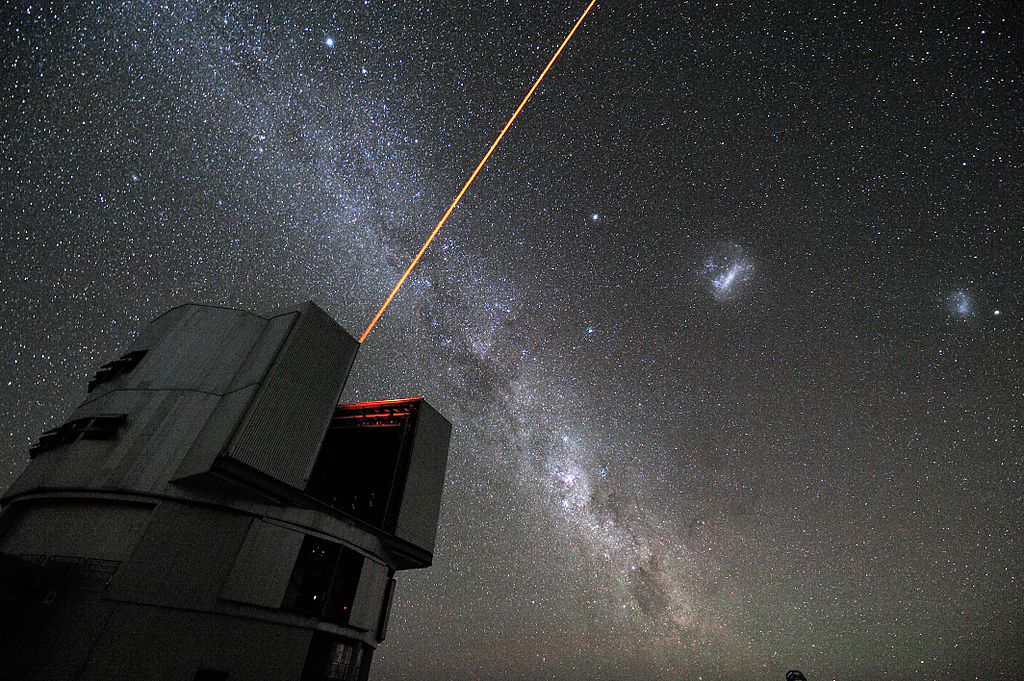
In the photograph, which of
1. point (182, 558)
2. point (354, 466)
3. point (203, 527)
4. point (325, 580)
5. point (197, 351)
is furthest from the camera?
point (354, 466)

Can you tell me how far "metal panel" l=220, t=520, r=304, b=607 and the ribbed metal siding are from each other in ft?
5.91

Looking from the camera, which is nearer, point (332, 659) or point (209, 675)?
point (209, 675)

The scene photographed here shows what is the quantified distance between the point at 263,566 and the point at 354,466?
10180mm

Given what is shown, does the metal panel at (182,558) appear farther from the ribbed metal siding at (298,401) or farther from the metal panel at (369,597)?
the metal panel at (369,597)

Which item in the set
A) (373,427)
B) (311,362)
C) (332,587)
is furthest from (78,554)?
(373,427)

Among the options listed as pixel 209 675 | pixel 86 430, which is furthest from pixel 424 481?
pixel 86 430

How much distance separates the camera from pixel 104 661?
11984 mm

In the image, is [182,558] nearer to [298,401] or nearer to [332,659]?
[298,401]

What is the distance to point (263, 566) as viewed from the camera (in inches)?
587

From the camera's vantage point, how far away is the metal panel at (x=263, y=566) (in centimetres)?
1424

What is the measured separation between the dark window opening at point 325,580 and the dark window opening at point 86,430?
7918mm

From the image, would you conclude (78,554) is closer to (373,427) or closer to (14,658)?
(14,658)

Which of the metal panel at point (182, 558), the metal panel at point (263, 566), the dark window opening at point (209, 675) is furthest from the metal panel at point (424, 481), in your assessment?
the dark window opening at point (209, 675)

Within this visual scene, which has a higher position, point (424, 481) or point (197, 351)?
point (197, 351)
